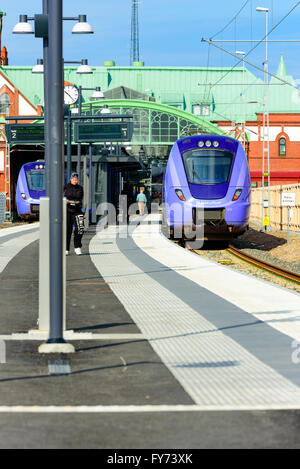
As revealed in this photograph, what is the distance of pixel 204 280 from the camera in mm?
13789

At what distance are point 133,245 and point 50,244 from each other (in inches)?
636

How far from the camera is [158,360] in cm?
707

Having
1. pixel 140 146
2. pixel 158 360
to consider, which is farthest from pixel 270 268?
pixel 140 146

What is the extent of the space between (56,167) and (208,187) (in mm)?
15690

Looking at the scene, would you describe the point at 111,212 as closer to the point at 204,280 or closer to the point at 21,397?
the point at 204,280

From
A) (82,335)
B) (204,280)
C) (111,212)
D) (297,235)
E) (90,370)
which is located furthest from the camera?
(111,212)

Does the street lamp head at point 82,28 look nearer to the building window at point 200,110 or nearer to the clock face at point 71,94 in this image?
the clock face at point 71,94

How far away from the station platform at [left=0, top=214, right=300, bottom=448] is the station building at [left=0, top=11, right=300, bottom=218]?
28.6 meters

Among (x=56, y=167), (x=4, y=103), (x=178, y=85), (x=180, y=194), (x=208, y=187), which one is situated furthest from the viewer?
(x=178, y=85)

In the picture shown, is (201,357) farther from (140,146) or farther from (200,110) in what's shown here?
(200,110)

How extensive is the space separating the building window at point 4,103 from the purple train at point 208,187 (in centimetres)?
5634

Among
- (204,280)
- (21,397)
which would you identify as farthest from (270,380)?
(204,280)

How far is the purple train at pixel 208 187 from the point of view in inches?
907
